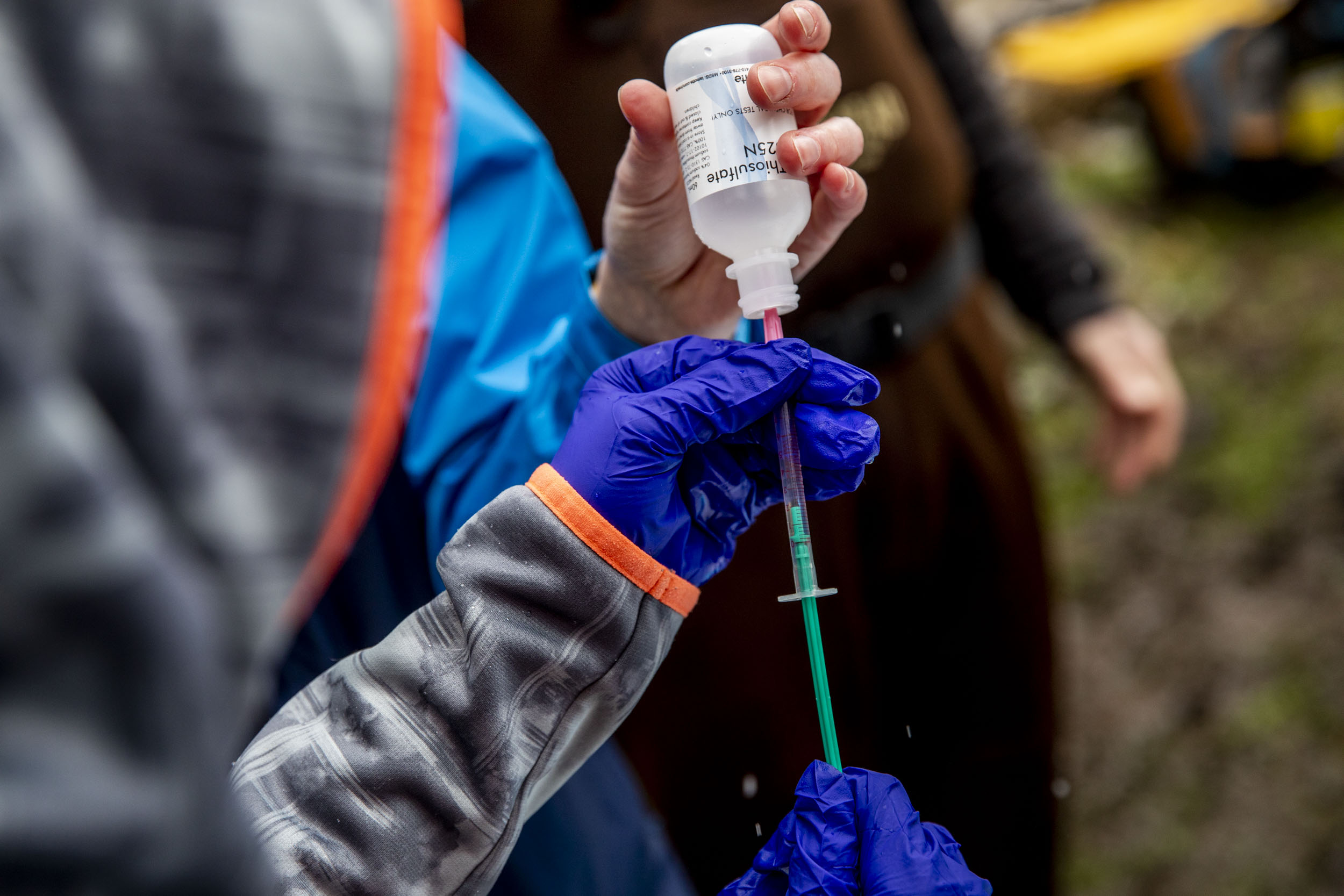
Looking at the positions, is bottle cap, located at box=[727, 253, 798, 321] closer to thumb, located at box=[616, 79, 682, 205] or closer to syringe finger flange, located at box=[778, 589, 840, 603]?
thumb, located at box=[616, 79, 682, 205]

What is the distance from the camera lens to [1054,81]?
10.3 feet

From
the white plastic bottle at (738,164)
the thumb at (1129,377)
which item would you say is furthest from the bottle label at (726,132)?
the thumb at (1129,377)

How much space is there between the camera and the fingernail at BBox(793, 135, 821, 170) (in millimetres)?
560

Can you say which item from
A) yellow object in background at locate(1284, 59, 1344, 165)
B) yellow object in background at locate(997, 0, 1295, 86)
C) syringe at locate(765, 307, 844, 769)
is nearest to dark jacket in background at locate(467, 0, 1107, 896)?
syringe at locate(765, 307, 844, 769)

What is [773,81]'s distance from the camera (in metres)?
0.55

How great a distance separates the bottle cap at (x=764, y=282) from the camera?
0.59 metres

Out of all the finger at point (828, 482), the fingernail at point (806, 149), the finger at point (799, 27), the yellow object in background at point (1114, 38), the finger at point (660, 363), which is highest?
the yellow object in background at point (1114, 38)

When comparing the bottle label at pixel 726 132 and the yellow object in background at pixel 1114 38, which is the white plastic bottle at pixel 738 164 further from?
the yellow object in background at pixel 1114 38

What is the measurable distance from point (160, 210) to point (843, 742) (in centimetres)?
49

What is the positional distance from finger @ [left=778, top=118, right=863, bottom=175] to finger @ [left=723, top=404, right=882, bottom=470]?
0.14 m

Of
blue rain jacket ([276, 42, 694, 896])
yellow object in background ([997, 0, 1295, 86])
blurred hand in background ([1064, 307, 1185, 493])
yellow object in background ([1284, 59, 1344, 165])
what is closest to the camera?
blue rain jacket ([276, 42, 694, 896])

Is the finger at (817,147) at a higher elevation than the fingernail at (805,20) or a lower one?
lower

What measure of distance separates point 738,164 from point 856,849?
0.40m

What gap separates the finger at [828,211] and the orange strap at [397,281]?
0.84 feet
